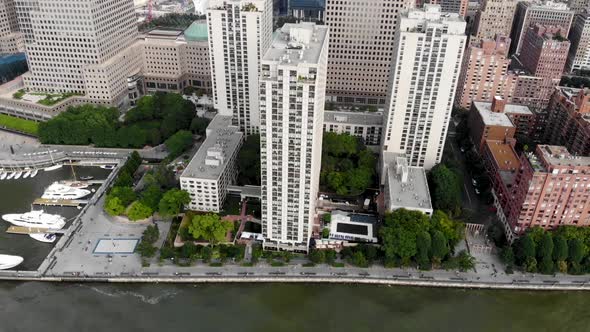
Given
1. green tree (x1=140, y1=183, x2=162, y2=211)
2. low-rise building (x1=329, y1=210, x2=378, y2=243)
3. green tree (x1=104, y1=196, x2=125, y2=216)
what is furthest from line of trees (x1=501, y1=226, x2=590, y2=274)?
green tree (x1=104, y1=196, x2=125, y2=216)

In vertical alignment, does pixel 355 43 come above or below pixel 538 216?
above

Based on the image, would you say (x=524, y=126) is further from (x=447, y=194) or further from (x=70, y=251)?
(x=70, y=251)

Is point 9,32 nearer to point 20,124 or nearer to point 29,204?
point 20,124

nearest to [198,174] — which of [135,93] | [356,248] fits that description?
[356,248]

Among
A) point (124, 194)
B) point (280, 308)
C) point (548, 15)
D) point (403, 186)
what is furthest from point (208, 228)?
point (548, 15)

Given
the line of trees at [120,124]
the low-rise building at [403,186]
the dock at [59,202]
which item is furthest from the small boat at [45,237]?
the low-rise building at [403,186]

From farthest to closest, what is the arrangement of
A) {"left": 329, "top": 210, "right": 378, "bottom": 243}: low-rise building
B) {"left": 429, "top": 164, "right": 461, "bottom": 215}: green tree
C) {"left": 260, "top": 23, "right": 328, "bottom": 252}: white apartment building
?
{"left": 429, "top": 164, "right": 461, "bottom": 215}: green tree → {"left": 329, "top": 210, "right": 378, "bottom": 243}: low-rise building → {"left": 260, "top": 23, "right": 328, "bottom": 252}: white apartment building

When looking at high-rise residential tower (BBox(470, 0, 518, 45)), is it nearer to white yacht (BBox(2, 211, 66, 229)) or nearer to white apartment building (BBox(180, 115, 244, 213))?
white apartment building (BBox(180, 115, 244, 213))
